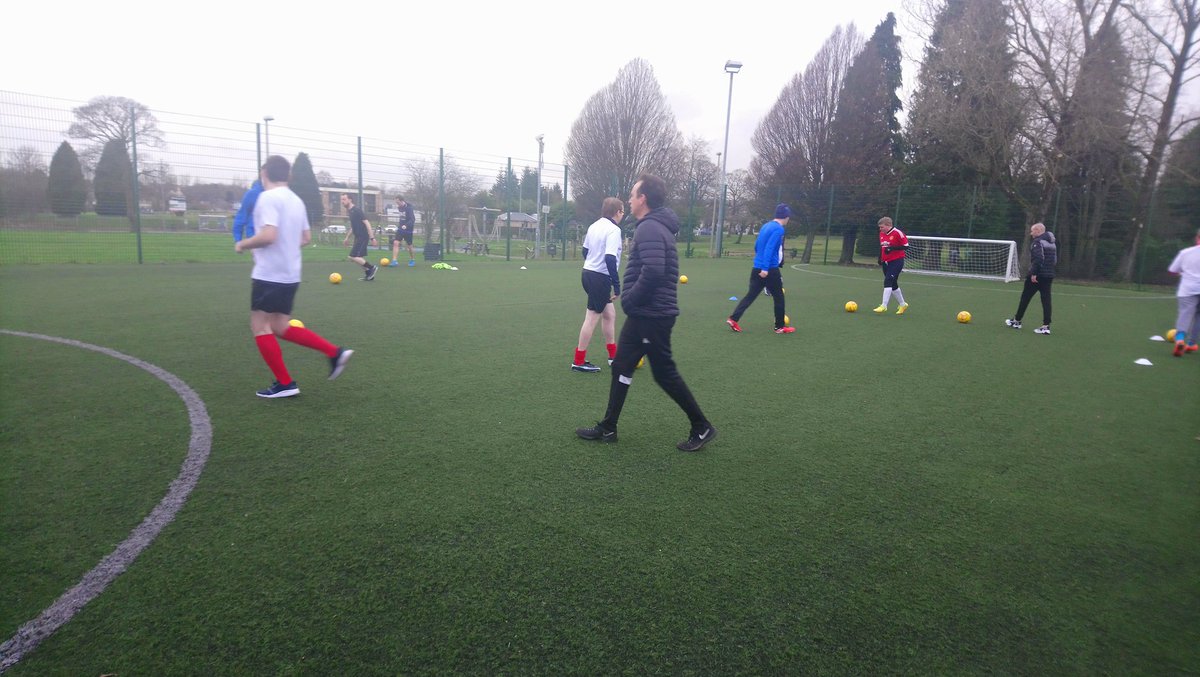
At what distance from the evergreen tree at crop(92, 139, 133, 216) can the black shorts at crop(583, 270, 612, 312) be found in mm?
16061

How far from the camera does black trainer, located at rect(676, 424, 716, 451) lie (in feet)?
15.0

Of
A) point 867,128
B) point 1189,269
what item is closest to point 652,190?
point 1189,269

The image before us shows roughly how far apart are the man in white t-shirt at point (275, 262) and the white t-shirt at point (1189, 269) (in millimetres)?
11393

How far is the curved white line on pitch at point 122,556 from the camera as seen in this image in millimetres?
2354

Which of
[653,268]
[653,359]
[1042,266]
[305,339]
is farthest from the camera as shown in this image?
[1042,266]

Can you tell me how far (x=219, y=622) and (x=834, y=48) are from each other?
3606 centimetres

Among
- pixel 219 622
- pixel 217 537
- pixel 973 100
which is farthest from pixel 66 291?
pixel 973 100

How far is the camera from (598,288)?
21.6 ft

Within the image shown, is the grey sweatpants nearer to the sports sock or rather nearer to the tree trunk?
the sports sock

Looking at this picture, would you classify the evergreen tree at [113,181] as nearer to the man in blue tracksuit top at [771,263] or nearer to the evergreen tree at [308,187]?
the evergreen tree at [308,187]

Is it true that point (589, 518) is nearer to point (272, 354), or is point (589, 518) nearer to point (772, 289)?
point (272, 354)

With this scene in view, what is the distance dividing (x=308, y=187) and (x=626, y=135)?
78.5ft

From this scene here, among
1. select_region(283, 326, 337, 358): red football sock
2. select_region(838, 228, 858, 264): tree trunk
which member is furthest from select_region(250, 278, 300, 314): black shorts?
select_region(838, 228, 858, 264): tree trunk

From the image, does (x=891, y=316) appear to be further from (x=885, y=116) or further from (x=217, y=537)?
(x=885, y=116)
